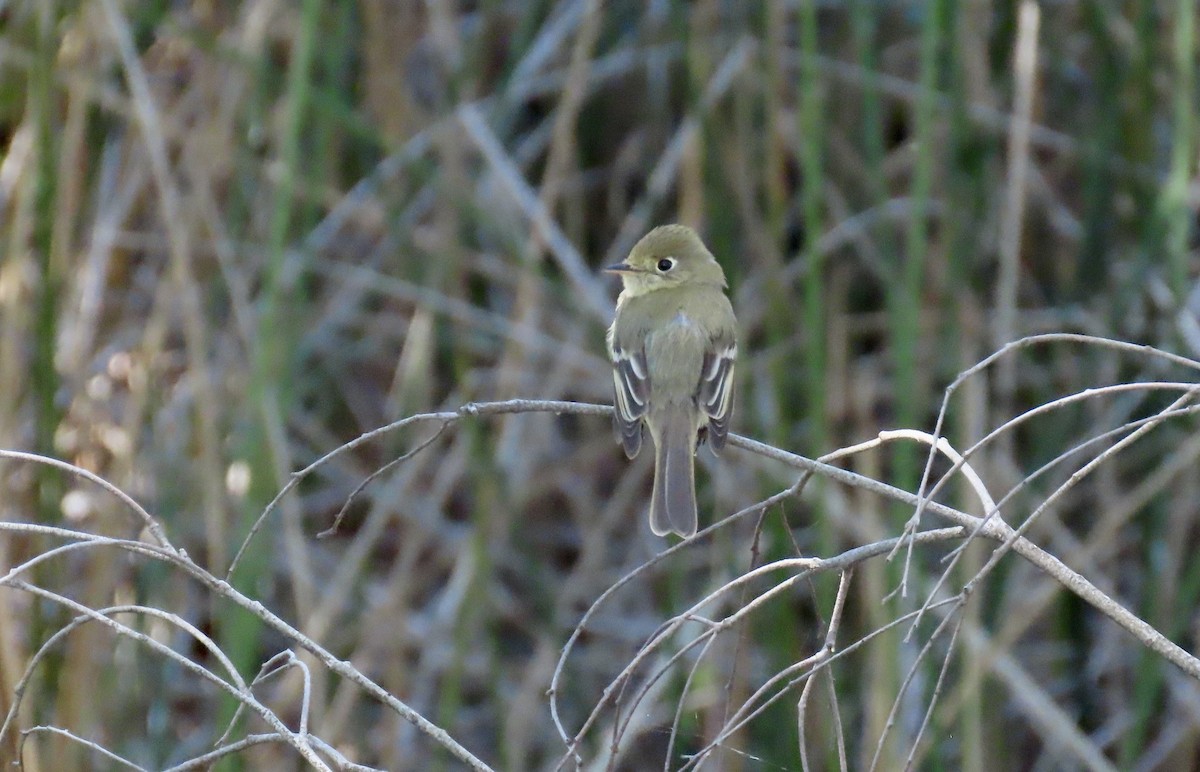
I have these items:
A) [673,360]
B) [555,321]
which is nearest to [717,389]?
[673,360]

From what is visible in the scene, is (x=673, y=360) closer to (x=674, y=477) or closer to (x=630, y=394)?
(x=630, y=394)

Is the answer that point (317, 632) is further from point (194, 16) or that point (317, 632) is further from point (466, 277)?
point (194, 16)

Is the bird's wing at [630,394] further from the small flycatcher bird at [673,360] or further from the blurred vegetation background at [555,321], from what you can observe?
the blurred vegetation background at [555,321]

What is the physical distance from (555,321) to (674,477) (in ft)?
6.53

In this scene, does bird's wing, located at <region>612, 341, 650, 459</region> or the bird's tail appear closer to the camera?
the bird's tail

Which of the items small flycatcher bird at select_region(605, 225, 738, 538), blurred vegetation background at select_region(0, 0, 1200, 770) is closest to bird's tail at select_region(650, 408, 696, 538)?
small flycatcher bird at select_region(605, 225, 738, 538)

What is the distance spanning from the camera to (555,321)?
5219mm

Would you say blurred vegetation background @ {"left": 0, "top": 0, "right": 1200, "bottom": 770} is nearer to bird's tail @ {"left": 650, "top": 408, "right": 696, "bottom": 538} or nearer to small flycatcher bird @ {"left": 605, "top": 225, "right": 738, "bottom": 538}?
small flycatcher bird @ {"left": 605, "top": 225, "right": 738, "bottom": 538}

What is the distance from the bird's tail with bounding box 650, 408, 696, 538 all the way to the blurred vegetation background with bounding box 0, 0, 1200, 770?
38 cm

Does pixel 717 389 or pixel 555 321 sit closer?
pixel 717 389

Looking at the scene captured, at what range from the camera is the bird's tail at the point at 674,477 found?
126 inches

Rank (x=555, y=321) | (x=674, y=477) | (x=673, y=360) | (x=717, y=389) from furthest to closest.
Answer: (x=555, y=321) → (x=673, y=360) → (x=717, y=389) → (x=674, y=477)

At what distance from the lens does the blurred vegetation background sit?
13.2 ft

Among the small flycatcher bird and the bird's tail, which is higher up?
the small flycatcher bird
